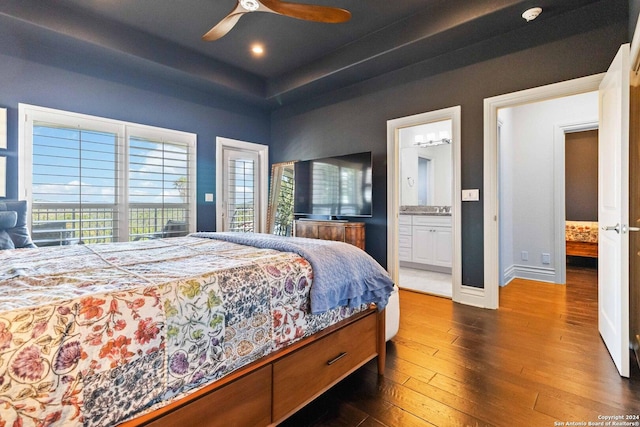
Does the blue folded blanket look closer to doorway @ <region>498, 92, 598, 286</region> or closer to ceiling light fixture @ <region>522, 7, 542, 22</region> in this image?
ceiling light fixture @ <region>522, 7, 542, 22</region>

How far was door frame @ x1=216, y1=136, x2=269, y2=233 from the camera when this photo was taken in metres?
4.54

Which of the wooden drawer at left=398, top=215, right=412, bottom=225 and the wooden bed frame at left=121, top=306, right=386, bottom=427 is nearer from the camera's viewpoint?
the wooden bed frame at left=121, top=306, right=386, bottom=427

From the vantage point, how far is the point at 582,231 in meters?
4.93

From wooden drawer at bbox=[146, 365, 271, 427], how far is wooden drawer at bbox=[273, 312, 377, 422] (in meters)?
0.05

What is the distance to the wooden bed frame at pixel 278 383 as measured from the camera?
1.01 meters

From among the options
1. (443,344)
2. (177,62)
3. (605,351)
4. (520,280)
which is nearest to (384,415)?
(443,344)

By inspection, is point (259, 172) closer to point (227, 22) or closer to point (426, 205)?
→ point (227, 22)

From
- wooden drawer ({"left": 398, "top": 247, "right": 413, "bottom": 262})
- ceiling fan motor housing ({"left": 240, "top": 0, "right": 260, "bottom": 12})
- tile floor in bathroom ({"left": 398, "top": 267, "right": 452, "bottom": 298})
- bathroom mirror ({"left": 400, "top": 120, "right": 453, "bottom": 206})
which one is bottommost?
tile floor in bathroom ({"left": 398, "top": 267, "right": 452, "bottom": 298})

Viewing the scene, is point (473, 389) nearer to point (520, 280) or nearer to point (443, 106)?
point (443, 106)

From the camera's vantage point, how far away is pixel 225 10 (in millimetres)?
2893

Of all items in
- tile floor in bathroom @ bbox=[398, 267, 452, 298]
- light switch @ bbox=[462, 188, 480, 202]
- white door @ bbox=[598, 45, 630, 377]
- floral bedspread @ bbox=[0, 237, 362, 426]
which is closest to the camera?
floral bedspread @ bbox=[0, 237, 362, 426]

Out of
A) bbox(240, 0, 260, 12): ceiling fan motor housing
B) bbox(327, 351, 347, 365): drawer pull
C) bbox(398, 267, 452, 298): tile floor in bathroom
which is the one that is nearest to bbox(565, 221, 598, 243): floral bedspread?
bbox(398, 267, 452, 298): tile floor in bathroom

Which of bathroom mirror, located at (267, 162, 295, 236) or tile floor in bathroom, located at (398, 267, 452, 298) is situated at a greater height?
bathroom mirror, located at (267, 162, 295, 236)

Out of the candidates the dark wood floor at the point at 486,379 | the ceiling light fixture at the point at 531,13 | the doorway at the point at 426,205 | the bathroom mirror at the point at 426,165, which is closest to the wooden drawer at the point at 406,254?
the doorway at the point at 426,205
